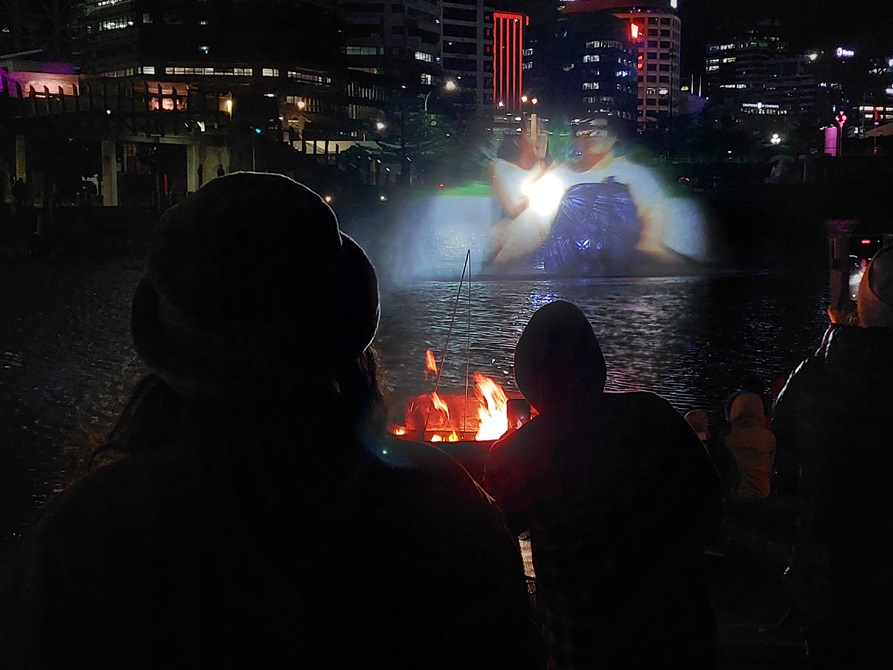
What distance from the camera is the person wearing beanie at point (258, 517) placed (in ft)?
3.88

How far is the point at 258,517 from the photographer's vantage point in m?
1.20

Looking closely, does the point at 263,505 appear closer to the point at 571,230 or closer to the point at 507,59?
the point at 571,230

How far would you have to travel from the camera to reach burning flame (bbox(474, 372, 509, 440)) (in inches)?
234

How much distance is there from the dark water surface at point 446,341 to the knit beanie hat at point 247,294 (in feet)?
19.9

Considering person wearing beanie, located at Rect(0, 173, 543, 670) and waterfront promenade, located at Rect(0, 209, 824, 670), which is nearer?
person wearing beanie, located at Rect(0, 173, 543, 670)

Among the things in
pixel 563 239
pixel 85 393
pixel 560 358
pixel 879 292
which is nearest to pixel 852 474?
pixel 879 292

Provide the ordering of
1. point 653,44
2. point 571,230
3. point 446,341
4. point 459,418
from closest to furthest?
point 459,418
point 446,341
point 571,230
point 653,44

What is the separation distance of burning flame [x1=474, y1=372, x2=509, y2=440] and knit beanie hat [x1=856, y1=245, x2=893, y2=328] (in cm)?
322

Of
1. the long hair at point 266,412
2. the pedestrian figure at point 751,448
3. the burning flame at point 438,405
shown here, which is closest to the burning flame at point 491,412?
the burning flame at point 438,405

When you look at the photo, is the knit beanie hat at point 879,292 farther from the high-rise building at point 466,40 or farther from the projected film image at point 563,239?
the high-rise building at point 466,40

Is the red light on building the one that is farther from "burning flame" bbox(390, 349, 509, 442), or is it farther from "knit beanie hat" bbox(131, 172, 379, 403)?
"knit beanie hat" bbox(131, 172, 379, 403)

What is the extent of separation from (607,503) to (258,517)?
4.17ft

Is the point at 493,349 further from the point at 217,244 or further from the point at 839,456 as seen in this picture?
the point at 217,244

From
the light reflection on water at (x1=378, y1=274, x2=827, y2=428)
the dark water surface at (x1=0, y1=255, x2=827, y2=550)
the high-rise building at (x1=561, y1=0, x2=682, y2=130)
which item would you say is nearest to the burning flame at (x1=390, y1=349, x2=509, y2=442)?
the dark water surface at (x1=0, y1=255, x2=827, y2=550)
